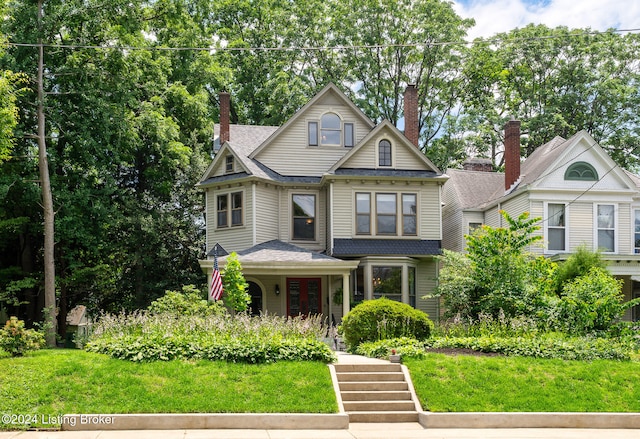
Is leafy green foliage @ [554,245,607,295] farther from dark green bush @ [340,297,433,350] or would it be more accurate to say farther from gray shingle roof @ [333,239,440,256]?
dark green bush @ [340,297,433,350]

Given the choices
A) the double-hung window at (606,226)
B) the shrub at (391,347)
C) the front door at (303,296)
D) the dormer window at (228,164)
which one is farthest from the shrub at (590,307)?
the dormer window at (228,164)

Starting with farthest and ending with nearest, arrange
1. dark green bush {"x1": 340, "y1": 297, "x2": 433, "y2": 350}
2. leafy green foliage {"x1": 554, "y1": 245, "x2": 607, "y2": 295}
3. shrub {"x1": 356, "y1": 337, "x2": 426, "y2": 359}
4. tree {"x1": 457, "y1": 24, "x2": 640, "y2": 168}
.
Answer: tree {"x1": 457, "y1": 24, "x2": 640, "y2": 168}
leafy green foliage {"x1": 554, "y1": 245, "x2": 607, "y2": 295}
dark green bush {"x1": 340, "y1": 297, "x2": 433, "y2": 350}
shrub {"x1": 356, "y1": 337, "x2": 426, "y2": 359}

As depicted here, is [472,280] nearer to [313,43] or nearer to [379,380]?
[379,380]

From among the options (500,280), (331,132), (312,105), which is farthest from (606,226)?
(312,105)

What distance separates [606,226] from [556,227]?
6.70 feet

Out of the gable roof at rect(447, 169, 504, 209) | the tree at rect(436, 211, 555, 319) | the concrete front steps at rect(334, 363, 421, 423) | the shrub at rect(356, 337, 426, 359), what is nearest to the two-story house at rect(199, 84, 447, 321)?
the tree at rect(436, 211, 555, 319)

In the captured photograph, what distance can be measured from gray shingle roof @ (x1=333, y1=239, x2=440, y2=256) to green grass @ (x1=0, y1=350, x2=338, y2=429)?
1112cm

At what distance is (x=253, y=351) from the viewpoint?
14.2 metres

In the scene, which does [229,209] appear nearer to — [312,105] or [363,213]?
[363,213]

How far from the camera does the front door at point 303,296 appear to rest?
2569 cm

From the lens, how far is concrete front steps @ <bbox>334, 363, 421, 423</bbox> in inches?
511

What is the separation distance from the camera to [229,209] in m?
26.2

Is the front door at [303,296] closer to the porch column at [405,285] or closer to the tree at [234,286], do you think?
the porch column at [405,285]

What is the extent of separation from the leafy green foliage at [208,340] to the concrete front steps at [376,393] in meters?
0.71
